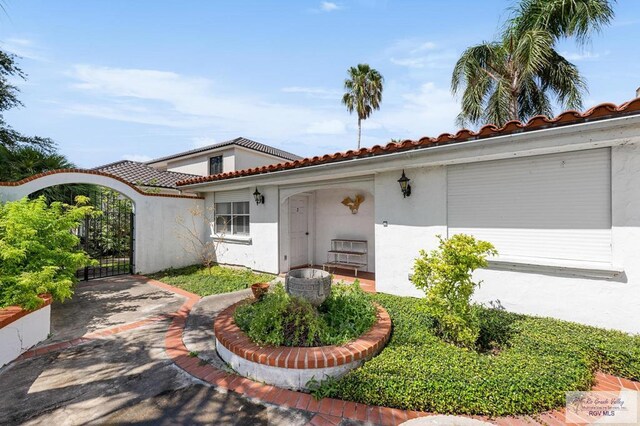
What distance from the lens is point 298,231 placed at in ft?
36.9

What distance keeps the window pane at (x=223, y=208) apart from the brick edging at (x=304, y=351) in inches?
308

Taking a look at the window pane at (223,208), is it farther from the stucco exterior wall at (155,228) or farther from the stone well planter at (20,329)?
the stone well planter at (20,329)

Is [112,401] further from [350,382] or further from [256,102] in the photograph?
[256,102]

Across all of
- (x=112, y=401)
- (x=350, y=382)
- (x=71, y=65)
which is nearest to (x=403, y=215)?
(x=350, y=382)

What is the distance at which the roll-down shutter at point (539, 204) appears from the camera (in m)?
4.84

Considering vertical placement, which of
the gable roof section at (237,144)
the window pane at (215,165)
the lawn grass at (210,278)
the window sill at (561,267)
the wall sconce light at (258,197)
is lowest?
the lawn grass at (210,278)

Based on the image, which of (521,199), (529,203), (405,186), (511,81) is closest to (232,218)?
(405,186)

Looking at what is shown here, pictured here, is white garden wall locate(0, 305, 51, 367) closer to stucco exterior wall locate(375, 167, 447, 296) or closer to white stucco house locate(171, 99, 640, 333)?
white stucco house locate(171, 99, 640, 333)

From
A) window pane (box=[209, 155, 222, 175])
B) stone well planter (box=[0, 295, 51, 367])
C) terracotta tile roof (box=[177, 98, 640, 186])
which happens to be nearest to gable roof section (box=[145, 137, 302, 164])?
window pane (box=[209, 155, 222, 175])

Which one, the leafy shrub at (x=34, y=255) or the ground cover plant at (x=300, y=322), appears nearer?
Result: the ground cover plant at (x=300, y=322)

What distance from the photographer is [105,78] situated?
7.71 m

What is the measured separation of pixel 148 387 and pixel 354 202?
8.39 metres

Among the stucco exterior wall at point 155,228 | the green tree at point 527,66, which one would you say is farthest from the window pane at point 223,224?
the green tree at point 527,66

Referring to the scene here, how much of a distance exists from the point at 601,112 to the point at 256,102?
9.95 metres
